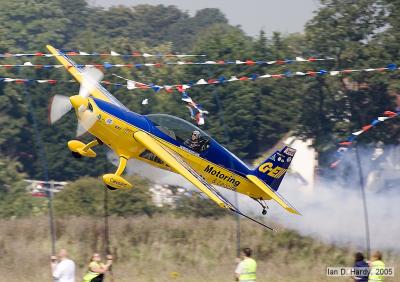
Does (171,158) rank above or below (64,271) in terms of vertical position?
above

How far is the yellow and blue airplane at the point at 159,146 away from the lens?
2064cm

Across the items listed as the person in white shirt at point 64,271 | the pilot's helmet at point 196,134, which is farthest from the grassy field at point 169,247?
the person in white shirt at point 64,271

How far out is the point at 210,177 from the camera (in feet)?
73.3

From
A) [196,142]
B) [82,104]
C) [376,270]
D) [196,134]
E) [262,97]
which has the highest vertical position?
[262,97]

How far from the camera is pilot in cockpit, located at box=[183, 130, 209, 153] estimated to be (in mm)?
21562

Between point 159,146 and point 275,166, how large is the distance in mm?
3369

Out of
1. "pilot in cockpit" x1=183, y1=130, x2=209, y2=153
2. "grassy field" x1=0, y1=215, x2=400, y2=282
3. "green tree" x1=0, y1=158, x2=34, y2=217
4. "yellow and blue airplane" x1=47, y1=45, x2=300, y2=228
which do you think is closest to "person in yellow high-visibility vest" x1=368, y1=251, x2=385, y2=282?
"yellow and blue airplane" x1=47, y1=45, x2=300, y2=228

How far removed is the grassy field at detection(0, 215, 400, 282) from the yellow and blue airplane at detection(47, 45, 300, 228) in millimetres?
2884

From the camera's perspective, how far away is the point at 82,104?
20.5 meters

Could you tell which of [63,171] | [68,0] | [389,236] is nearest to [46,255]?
[389,236]

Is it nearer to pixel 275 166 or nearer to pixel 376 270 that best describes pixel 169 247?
pixel 275 166

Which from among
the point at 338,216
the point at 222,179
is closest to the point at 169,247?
the point at 338,216

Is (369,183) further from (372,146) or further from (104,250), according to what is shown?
(104,250)

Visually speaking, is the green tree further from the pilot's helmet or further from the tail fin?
the pilot's helmet
